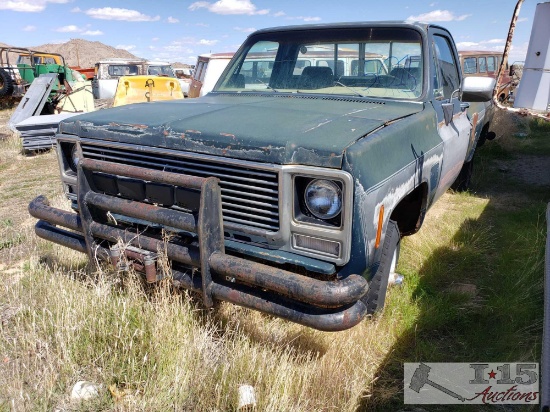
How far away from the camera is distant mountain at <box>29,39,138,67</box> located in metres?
58.9

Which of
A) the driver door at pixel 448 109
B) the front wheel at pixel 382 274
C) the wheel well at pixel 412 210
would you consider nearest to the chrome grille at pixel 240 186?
the front wheel at pixel 382 274

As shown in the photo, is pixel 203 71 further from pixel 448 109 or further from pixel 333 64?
pixel 448 109

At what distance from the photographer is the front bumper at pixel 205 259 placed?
2.20m

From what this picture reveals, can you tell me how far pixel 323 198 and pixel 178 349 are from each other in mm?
1135

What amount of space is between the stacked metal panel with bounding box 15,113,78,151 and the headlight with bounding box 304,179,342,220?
791cm

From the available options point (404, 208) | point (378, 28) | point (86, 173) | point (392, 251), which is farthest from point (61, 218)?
point (378, 28)

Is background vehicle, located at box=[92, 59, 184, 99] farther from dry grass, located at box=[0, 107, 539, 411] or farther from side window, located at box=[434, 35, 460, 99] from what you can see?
dry grass, located at box=[0, 107, 539, 411]

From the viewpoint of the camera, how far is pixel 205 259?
234cm

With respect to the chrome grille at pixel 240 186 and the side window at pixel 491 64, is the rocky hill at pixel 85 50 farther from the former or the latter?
the chrome grille at pixel 240 186

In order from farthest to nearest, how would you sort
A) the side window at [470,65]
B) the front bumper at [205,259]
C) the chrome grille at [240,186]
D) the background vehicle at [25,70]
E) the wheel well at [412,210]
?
the background vehicle at [25,70]
the side window at [470,65]
the wheel well at [412,210]
the chrome grille at [240,186]
the front bumper at [205,259]

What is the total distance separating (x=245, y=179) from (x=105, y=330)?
1184 mm

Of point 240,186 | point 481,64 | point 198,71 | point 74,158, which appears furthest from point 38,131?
point 481,64

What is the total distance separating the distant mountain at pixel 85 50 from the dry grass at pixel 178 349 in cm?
6057

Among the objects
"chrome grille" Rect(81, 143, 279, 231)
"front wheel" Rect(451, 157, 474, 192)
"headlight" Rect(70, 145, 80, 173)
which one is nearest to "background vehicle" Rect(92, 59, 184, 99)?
"front wheel" Rect(451, 157, 474, 192)
